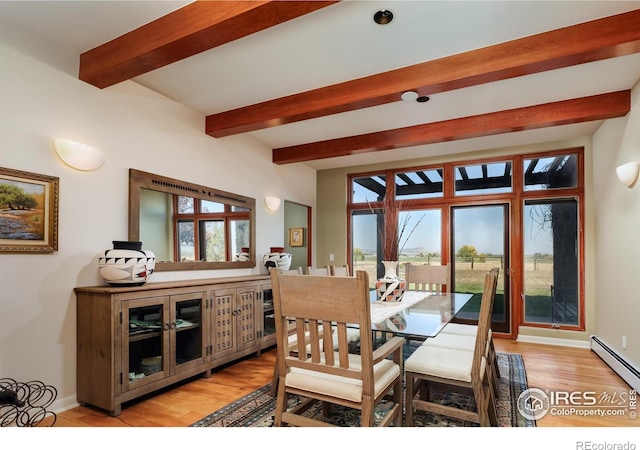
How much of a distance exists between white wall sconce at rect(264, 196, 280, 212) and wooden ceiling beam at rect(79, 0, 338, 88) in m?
2.35

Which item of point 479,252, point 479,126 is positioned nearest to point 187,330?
point 479,126

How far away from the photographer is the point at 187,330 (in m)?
3.09

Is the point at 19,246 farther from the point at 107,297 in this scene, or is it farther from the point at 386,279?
the point at 386,279

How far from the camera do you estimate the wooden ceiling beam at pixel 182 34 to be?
75.7 inches

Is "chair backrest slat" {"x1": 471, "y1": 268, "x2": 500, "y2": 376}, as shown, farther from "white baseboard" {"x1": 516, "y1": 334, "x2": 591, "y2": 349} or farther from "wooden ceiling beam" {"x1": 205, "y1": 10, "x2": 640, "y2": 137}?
"white baseboard" {"x1": 516, "y1": 334, "x2": 591, "y2": 349}

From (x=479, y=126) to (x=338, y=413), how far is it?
9.57 ft

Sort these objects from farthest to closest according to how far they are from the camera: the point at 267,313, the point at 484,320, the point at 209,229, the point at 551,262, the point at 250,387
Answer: the point at 551,262, the point at 267,313, the point at 209,229, the point at 250,387, the point at 484,320

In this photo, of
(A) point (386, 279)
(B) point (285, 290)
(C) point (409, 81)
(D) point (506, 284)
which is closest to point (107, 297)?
(B) point (285, 290)

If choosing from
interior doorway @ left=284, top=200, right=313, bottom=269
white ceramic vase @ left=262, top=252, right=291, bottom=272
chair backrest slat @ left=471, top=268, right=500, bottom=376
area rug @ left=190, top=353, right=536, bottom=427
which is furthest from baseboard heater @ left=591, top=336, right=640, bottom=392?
interior doorway @ left=284, top=200, right=313, bottom=269

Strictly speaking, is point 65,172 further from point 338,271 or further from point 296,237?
point 296,237

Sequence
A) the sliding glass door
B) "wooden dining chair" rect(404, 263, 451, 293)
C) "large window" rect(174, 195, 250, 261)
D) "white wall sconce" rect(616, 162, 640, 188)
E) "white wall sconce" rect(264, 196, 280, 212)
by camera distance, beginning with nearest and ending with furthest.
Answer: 1. "white wall sconce" rect(616, 162, 640, 188)
2. "large window" rect(174, 195, 250, 261)
3. "wooden dining chair" rect(404, 263, 451, 293)
4. "white wall sconce" rect(264, 196, 280, 212)
5. the sliding glass door

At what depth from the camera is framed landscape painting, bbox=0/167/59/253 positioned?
2.29 metres
